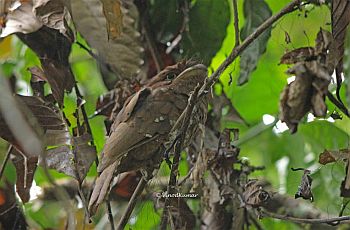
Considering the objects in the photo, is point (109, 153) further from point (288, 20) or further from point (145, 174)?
point (288, 20)

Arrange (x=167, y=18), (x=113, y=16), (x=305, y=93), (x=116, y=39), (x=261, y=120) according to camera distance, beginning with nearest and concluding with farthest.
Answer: (x=305, y=93), (x=113, y=16), (x=116, y=39), (x=167, y=18), (x=261, y=120)

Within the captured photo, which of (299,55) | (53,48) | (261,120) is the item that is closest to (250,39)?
(299,55)

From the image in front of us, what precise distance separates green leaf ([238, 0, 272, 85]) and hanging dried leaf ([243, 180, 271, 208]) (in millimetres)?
199

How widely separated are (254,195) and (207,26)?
32 centimetres

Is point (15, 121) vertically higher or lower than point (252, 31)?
lower

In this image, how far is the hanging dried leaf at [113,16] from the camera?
0.83 meters

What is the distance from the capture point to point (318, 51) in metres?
0.69

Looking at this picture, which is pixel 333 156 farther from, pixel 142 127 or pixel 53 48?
pixel 53 48

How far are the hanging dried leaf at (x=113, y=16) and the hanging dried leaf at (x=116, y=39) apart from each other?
57 millimetres

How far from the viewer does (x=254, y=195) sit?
2.86 ft

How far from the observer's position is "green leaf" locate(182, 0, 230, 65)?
1.09 m

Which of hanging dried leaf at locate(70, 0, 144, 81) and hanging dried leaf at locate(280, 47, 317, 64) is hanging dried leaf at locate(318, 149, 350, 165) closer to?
hanging dried leaf at locate(280, 47, 317, 64)

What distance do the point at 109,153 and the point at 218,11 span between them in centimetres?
42

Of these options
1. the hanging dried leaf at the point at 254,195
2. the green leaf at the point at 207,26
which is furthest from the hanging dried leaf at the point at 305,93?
the green leaf at the point at 207,26
